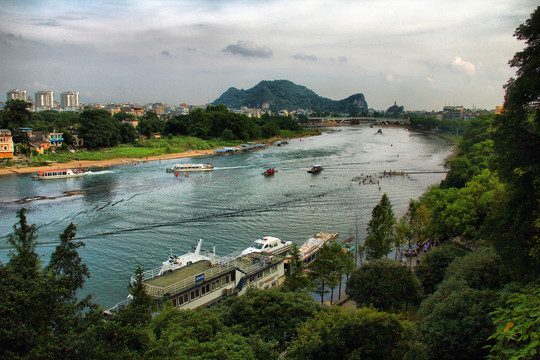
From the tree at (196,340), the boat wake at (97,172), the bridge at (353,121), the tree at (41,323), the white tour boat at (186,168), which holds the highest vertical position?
the bridge at (353,121)

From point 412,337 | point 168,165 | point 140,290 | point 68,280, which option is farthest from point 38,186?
point 412,337

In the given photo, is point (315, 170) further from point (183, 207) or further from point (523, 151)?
point (523, 151)

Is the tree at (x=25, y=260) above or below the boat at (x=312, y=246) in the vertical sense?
above

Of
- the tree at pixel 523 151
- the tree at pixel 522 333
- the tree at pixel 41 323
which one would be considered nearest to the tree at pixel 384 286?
the tree at pixel 523 151

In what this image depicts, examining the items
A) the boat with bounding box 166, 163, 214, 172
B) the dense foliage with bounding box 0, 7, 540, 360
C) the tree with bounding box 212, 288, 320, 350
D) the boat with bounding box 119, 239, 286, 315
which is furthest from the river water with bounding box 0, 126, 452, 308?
the tree with bounding box 212, 288, 320, 350

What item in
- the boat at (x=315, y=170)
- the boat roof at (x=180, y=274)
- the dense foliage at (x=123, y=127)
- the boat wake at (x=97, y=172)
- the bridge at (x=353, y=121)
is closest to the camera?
the boat roof at (x=180, y=274)

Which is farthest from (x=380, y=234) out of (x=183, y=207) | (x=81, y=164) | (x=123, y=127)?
(x=123, y=127)

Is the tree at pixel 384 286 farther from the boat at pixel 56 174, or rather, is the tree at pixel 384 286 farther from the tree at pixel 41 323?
the boat at pixel 56 174

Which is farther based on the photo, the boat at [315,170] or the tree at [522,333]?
the boat at [315,170]
